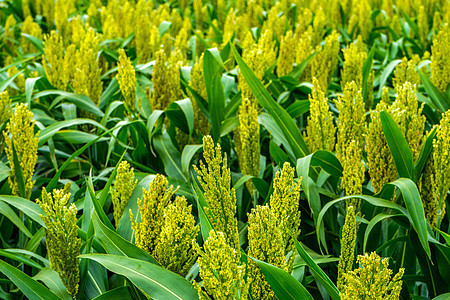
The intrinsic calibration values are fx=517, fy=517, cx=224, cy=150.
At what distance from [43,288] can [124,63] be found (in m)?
0.98

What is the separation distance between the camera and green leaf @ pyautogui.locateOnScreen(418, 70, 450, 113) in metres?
2.14

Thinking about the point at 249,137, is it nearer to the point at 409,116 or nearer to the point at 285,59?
the point at 409,116

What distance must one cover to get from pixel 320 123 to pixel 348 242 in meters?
0.55

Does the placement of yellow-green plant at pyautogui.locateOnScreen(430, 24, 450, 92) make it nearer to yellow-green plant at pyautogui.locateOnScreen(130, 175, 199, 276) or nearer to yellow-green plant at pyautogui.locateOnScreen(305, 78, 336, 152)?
yellow-green plant at pyautogui.locateOnScreen(305, 78, 336, 152)

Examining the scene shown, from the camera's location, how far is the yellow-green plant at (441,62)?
2.17 metres

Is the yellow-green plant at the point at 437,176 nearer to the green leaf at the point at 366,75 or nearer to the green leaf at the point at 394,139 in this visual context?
the green leaf at the point at 394,139

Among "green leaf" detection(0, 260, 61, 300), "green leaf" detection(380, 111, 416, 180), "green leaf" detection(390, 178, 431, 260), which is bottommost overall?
Answer: "green leaf" detection(0, 260, 61, 300)

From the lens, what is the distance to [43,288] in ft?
3.93

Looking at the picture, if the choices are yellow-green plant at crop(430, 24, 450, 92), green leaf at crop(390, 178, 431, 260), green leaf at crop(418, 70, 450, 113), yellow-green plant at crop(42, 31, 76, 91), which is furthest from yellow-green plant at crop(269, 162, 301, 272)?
yellow-green plant at crop(42, 31, 76, 91)

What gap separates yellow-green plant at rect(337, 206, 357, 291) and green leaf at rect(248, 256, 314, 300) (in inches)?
4.4

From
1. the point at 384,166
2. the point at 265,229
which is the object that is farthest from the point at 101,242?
the point at 384,166

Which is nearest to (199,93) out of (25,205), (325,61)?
(325,61)

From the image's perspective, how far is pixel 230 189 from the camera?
1446mm

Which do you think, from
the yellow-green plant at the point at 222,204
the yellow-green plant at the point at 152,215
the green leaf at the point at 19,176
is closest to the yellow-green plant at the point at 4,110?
the green leaf at the point at 19,176
